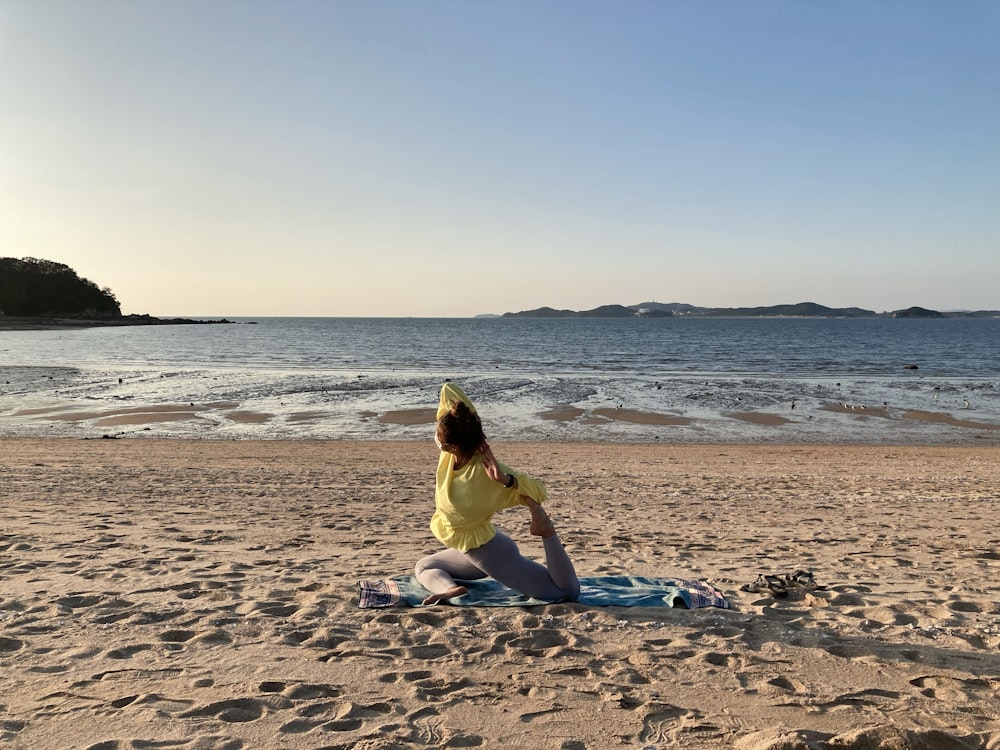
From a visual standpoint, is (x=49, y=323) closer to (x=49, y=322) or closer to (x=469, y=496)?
(x=49, y=322)

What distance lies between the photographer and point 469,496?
476cm

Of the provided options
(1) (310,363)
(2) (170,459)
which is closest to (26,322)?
(1) (310,363)

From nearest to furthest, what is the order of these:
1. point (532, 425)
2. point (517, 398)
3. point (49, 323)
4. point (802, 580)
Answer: point (802, 580), point (532, 425), point (517, 398), point (49, 323)

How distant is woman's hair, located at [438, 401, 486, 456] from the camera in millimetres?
4629

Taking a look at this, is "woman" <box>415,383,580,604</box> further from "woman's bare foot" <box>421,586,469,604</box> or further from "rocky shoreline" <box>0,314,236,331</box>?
"rocky shoreline" <box>0,314,236,331</box>

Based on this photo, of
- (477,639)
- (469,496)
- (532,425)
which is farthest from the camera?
(532,425)

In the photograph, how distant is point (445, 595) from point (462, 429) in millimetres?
1204

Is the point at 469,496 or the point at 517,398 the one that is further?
the point at 517,398

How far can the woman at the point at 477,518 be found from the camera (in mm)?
4645

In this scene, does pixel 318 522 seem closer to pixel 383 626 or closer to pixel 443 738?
pixel 383 626

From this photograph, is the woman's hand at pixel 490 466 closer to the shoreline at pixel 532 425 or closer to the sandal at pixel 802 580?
the sandal at pixel 802 580

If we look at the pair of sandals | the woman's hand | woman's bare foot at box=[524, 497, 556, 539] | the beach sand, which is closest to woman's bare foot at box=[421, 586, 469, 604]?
the beach sand

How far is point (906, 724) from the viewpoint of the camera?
3305 mm

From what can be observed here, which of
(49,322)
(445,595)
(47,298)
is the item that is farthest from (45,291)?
(445,595)
